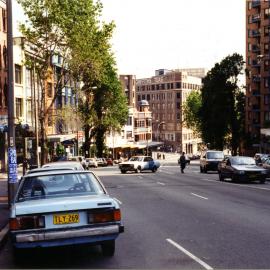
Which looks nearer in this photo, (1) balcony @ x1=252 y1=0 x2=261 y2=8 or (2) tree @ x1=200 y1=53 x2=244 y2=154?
(2) tree @ x1=200 y1=53 x2=244 y2=154

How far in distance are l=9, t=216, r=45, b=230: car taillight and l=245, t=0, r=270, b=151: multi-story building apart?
82738 millimetres

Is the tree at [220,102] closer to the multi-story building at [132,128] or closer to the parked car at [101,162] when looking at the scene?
the parked car at [101,162]

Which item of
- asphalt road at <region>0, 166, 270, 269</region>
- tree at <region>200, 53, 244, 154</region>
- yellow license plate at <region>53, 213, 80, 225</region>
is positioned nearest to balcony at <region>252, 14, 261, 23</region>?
tree at <region>200, 53, 244, 154</region>

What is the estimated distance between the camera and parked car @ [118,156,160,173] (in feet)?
152

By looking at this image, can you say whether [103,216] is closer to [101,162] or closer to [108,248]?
[108,248]

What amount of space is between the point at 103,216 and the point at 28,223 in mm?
1126

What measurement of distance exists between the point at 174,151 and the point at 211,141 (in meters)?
85.6

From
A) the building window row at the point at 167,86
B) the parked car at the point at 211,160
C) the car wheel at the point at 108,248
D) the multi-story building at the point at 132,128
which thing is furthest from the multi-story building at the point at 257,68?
the car wheel at the point at 108,248

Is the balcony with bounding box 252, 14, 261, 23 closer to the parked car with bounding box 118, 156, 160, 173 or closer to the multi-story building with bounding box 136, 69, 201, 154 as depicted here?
the parked car with bounding box 118, 156, 160, 173

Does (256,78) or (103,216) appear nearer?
(103,216)

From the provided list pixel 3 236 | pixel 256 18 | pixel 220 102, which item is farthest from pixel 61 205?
pixel 256 18

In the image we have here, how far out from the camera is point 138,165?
47219 mm

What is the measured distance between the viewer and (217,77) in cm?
8588

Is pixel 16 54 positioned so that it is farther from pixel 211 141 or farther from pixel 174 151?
pixel 174 151
